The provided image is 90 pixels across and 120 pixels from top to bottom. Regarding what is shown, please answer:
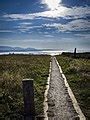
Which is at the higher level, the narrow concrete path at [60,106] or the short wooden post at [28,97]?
the short wooden post at [28,97]

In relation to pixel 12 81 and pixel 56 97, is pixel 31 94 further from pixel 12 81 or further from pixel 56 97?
pixel 12 81

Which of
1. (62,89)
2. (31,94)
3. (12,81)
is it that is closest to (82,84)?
(62,89)

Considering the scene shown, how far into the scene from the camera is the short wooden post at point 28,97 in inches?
387

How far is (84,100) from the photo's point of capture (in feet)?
42.5

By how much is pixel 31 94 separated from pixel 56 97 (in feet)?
12.8

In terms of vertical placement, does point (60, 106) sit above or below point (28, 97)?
below

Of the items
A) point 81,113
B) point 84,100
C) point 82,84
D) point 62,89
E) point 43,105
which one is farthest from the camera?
point 82,84

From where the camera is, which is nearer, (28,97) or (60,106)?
(28,97)

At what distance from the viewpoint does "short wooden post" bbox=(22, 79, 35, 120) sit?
9819mm

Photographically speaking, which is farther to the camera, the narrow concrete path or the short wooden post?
the narrow concrete path

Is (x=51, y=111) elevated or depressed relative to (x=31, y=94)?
depressed

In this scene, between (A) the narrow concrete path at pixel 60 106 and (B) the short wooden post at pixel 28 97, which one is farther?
(A) the narrow concrete path at pixel 60 106

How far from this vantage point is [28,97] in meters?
9.90

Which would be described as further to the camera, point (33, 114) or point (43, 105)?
point (43, 105)
